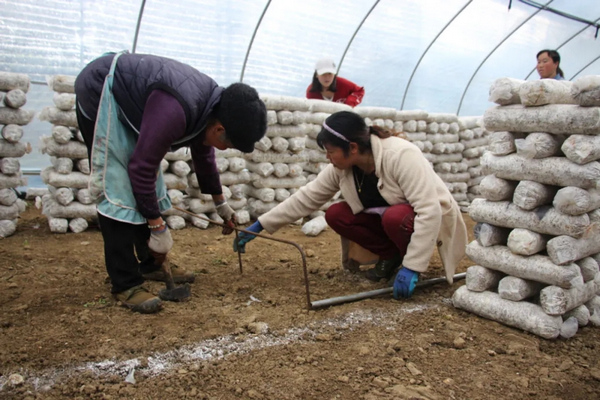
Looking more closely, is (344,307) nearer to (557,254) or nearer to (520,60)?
(557,254)

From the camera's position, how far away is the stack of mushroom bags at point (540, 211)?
8.64 ft

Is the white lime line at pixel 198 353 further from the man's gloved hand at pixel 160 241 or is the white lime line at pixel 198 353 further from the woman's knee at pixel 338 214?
the woman's knee at pixel 338 214

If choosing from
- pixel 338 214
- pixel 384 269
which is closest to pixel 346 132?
pixel 338 214

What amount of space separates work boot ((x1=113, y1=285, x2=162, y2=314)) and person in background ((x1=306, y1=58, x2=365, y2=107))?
398 centimetres

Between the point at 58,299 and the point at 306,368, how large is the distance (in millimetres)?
→ 1705

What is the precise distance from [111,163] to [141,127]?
1.21 feet

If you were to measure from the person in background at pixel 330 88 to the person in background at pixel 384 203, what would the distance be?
2903 millimetres

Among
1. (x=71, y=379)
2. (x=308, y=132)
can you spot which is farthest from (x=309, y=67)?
(x=71, y=379)

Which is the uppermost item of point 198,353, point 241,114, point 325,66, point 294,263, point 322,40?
point 322,40

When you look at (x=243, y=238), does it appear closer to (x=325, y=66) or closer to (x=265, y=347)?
(x=265, y=347)

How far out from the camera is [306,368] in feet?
7.68

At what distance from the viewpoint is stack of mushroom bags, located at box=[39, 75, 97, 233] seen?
4.75m

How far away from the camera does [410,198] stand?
3094mm

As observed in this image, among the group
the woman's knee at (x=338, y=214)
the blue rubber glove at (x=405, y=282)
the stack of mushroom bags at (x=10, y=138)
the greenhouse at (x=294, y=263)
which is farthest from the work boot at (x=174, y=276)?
the stack of mushroom bags at (x=10, y=138)
